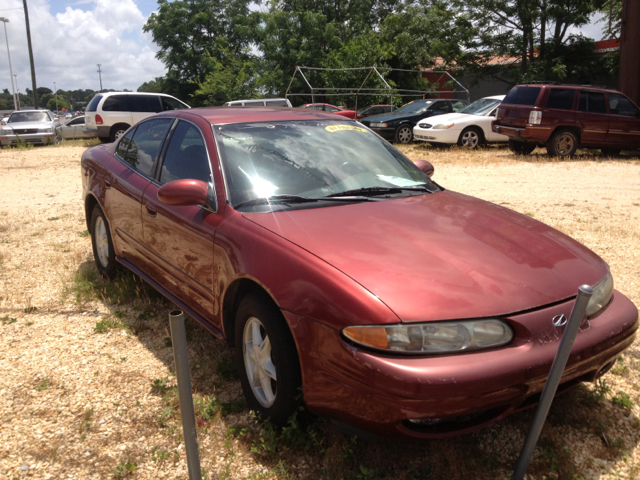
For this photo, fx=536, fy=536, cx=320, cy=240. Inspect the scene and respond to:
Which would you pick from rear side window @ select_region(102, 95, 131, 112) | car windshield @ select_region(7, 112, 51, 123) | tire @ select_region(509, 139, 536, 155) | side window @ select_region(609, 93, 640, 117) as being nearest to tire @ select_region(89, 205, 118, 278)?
tire @ select_region(509, 139, 536, 155)

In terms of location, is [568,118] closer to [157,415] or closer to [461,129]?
[461,129]

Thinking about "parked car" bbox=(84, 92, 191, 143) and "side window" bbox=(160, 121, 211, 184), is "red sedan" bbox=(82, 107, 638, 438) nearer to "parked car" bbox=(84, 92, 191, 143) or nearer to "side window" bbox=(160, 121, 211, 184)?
"side window" bbox=(160, 121, 211, 184)

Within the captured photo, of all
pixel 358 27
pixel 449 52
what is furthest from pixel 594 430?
pixel 358 27

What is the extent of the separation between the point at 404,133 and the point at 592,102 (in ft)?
16.3

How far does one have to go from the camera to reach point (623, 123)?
1230cm

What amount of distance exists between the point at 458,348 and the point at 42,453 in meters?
2.03

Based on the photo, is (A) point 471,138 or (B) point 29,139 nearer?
(A) point 471,138

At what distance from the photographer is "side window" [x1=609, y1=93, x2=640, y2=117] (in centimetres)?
1230

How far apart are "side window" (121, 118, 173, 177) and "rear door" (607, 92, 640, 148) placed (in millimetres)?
11370

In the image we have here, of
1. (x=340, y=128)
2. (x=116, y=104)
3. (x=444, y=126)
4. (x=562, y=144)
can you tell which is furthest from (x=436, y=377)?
(x=116, y=104)

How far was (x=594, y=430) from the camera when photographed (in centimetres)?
265

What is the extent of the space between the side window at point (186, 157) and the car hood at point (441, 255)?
694 mm

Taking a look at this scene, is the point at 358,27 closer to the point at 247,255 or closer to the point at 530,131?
the point at 530,131

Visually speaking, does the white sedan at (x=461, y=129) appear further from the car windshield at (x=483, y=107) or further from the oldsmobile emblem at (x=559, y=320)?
the oldsmobile emblem at (x=559, y=320)
